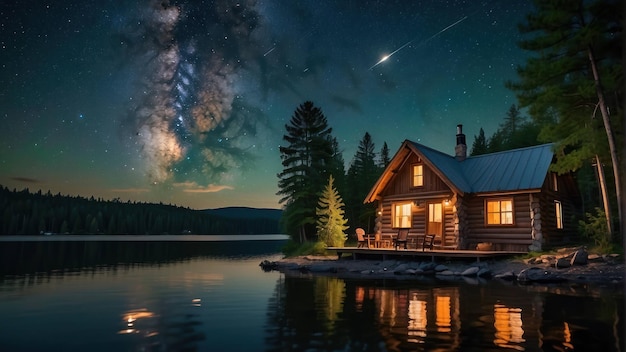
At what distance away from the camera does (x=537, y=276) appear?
15.5m

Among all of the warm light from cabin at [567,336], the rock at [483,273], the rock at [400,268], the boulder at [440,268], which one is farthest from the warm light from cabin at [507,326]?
the rock at [400,268]

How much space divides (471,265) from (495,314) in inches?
405

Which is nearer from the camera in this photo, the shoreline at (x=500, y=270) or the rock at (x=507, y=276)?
the shoreline at (x=500, y=270)

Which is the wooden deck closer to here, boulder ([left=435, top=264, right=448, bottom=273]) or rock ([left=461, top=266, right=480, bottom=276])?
boulder ([left=435, top=264, right=448, bottom=273])

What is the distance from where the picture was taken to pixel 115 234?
126m

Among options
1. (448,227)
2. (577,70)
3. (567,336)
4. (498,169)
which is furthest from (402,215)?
(567,336)

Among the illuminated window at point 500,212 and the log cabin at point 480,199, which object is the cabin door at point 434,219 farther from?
the illuminated window at point 500,212

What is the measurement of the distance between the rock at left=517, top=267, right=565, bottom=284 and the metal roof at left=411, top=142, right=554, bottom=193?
564cm

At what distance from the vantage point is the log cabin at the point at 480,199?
2114 cm

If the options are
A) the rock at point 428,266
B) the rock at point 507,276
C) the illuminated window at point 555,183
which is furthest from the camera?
the illuminated window at point 555,183

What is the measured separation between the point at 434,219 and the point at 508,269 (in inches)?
265

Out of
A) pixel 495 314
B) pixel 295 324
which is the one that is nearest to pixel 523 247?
pixel 495 314

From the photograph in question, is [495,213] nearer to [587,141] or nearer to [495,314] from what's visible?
[587,141]

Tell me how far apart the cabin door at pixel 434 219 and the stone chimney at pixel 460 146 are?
16.8 ft
